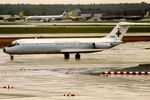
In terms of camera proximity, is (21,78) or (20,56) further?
(20,56)

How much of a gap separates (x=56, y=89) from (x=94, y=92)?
110 inches

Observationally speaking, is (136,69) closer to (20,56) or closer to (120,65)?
(120,65)

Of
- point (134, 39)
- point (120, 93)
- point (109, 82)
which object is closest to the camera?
point (120, 93)

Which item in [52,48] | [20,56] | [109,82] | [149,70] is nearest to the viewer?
[109,82]

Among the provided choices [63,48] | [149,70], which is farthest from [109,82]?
[63,48]

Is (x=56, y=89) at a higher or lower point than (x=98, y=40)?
lower

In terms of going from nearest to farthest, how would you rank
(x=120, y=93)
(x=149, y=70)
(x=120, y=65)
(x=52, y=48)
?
(x=120, y=93) < (x=149, y=70) < (x=120, y=65) < (x=52, y=48)

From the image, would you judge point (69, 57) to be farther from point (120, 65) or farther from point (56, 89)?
point (56, 89)

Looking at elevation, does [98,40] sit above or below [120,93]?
above

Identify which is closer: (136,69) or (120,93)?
(120,93)

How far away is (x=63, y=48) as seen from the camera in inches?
2515

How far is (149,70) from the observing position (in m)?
50.0

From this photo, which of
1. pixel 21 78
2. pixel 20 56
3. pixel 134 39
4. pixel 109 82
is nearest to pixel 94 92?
pixel 109 82

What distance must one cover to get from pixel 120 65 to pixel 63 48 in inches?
391
